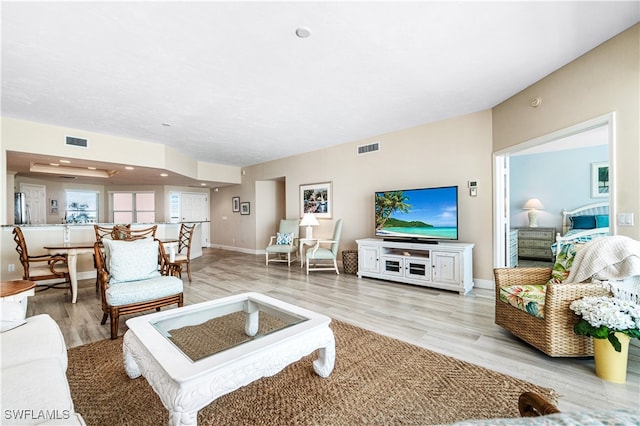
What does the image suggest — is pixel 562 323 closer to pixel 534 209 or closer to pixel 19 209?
pixel 534 209

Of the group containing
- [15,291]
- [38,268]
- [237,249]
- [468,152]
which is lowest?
[237,249]

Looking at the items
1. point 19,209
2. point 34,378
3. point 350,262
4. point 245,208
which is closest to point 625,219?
point 350,262

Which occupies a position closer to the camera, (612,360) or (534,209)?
(612,360)

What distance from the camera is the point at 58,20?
81.7 inches

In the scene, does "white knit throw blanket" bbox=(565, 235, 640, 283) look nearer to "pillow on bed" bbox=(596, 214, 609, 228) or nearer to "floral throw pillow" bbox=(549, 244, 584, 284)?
"floral throw pillow" bbox=(549, 244, 584, 284)

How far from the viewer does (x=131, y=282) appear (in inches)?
112

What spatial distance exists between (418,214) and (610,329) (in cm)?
281

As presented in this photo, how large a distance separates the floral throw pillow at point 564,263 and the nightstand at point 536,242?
14.4 ft

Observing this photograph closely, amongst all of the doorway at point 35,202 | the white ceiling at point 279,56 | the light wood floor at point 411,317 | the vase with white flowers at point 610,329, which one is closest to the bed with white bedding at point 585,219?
the light wood floor at point 411,317

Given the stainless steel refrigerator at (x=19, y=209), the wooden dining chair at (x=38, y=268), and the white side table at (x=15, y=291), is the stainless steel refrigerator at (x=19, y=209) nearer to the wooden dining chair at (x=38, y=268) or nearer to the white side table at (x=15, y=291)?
the wooden dining chair at (x=38, y=268)

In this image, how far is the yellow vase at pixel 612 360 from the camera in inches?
71.8

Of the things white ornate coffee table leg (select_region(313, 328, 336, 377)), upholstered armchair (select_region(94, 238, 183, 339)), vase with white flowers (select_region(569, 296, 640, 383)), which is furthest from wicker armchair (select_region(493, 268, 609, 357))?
upholstered armchair (select_region(94, 238, 183, 339))

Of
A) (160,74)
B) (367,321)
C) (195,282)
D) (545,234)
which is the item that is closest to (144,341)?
(367,321)

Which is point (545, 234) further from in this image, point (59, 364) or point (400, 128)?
point (59, 364)
